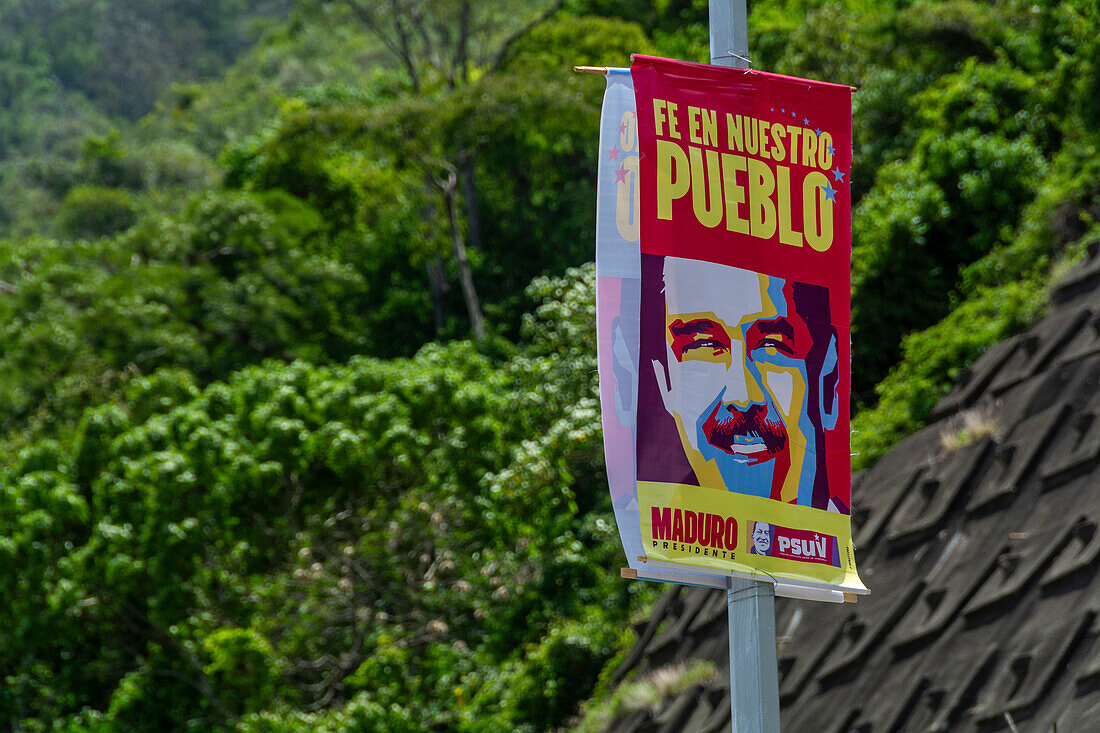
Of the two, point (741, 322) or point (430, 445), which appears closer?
point (741, 322)

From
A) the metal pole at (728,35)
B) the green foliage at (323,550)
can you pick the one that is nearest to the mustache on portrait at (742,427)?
the metal pole at (728,35)

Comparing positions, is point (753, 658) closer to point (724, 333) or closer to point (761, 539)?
point (761, 539)

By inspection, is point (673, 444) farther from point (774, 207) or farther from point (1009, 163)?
point (1009, 163)

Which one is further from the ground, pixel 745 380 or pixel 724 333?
pixel 724 333

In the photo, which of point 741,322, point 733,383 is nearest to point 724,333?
point 741,322

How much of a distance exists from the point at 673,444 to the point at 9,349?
964 inches

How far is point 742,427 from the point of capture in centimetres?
594

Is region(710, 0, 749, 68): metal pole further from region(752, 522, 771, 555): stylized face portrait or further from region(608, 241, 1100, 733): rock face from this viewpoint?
region(608, 241, 1100, 733): rock face

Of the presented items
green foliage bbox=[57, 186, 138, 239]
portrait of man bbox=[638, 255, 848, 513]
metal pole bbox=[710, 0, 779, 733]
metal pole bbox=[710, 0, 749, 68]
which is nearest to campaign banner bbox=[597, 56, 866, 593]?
portrait of man bbox=[638, 255, 848, 513]

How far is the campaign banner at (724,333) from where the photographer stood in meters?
5.75

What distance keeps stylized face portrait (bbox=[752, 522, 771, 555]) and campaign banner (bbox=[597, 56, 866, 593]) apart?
1 cm

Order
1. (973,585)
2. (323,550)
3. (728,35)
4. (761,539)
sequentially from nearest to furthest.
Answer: (761,539), (728,35), (973,585), (323,550)

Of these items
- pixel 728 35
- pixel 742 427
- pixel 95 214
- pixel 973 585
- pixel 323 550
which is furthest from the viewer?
pixel 95 214

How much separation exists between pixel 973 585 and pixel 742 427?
4391mm
